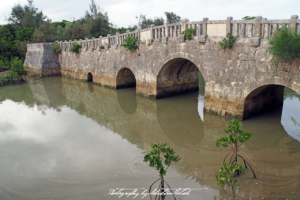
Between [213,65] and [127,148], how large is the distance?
4.36 meters

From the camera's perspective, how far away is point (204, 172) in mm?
4891

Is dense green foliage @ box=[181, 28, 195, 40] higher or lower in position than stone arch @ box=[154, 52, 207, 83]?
higher

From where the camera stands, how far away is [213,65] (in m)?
8.40

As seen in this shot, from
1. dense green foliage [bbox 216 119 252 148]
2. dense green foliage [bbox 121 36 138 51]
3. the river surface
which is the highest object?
dense green foliage [bbox 121 36 138 51]

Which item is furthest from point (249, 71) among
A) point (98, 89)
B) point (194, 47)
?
point (98, 89)

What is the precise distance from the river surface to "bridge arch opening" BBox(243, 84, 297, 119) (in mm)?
263

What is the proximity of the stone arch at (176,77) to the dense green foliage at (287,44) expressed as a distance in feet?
14.8

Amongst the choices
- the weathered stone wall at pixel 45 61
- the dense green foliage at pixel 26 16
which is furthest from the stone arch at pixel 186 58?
the dense green foliage at pixel 26 16

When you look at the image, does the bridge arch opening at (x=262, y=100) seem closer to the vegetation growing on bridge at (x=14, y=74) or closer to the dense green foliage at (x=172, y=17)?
the vegetation growing on bridge at (x=14, y=74)

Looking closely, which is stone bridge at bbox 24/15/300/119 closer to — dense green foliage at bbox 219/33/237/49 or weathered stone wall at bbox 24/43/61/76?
dense green foliage at bbox 219/33/237/49

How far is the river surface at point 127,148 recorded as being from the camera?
452 cm

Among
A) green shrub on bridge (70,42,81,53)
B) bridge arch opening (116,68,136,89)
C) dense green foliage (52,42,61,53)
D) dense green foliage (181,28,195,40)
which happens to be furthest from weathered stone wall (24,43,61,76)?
dense green foliage (181,28,195,40)

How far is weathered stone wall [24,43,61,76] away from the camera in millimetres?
20891

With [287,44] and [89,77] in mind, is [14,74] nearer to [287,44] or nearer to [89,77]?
[89,77]
